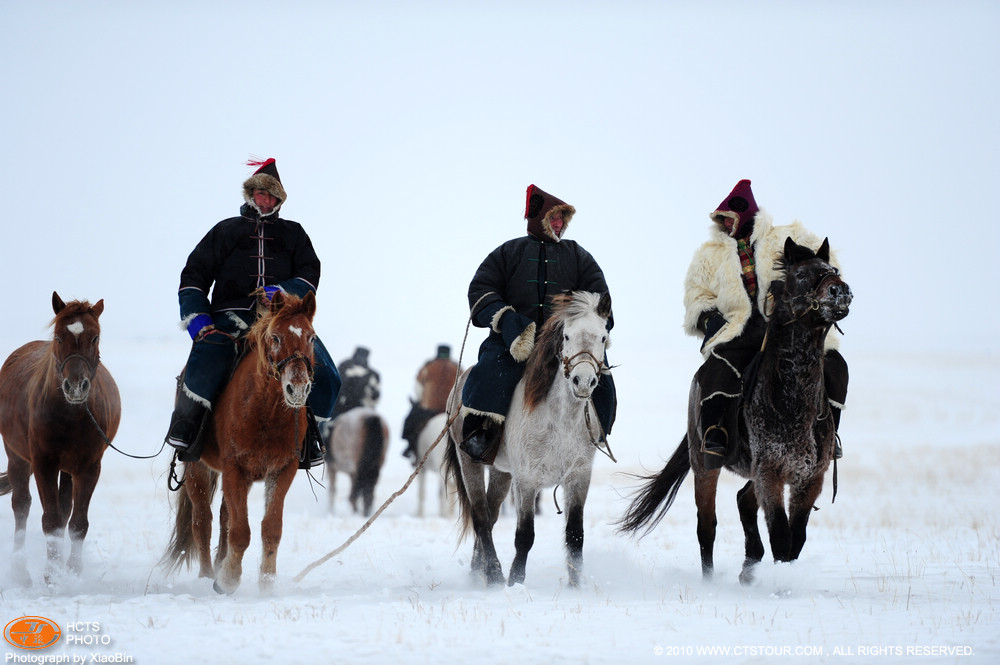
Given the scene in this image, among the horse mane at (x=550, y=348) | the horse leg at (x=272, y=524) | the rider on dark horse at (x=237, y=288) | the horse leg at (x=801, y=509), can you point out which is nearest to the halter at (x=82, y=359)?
the rider on dark horse at (x=237, y=288)

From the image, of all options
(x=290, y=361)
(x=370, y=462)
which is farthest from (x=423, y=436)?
(x=290, y=361)

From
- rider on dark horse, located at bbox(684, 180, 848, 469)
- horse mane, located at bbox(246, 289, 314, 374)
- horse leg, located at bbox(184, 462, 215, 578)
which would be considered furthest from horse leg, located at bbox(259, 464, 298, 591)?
rider on dark horse, located at bbox(684, 180, 848, 469)

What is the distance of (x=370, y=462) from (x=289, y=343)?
9730 millimetres

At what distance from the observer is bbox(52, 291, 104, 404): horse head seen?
6711 mm

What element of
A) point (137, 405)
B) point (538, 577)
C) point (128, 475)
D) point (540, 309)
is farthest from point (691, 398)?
point (137, 405)

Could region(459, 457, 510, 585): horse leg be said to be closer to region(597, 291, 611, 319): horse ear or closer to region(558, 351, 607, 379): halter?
region(558, 351, 607, 379): halter

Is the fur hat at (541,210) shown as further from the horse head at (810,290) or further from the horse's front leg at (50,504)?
the horse's front leg at (50,504)

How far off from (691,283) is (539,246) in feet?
4.36

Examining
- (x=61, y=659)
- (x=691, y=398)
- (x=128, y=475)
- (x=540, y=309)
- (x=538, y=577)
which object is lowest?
(x=128, y=475)

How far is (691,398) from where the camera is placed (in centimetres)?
743

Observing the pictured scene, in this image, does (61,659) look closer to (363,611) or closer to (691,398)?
(363,611)

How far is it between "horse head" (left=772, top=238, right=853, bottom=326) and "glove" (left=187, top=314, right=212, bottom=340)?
13.8ft

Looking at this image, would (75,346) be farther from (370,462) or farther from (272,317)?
(370,462)

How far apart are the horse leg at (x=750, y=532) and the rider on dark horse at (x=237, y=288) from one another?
3.30m
